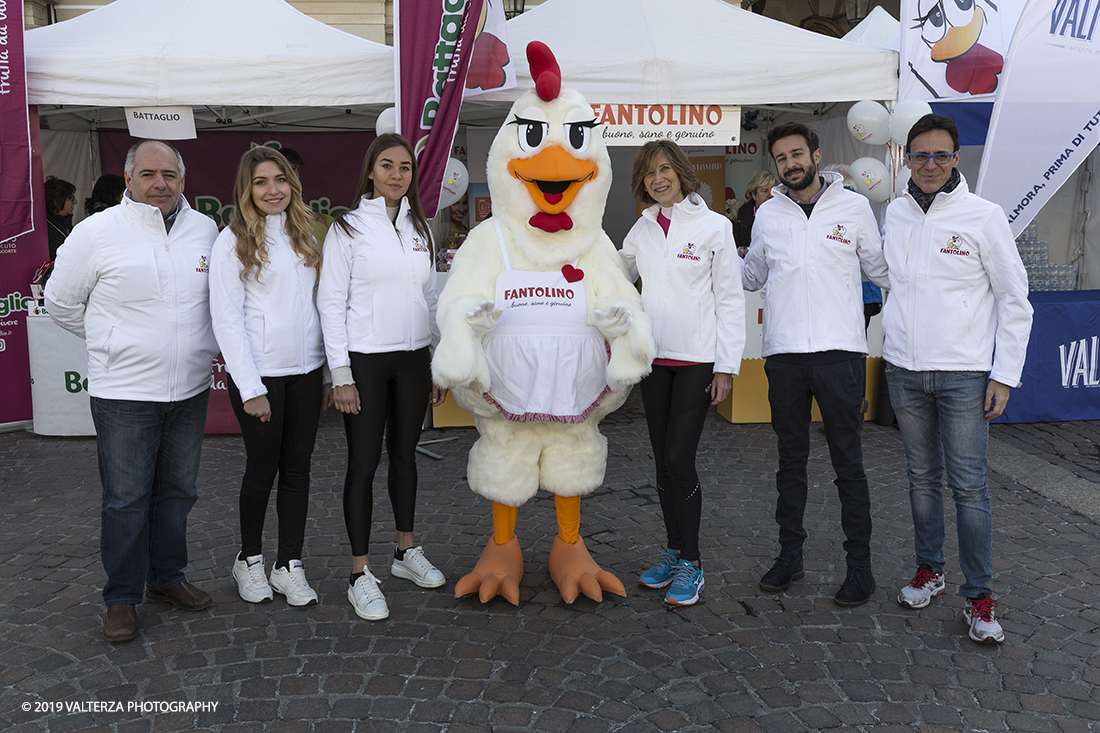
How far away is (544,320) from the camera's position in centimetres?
343

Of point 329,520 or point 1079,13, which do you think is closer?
point 329,520

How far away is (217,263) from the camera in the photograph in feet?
10.6

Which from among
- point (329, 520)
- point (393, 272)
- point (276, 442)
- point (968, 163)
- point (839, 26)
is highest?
point (839, 26)

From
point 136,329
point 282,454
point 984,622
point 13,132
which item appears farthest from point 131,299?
point 13,132

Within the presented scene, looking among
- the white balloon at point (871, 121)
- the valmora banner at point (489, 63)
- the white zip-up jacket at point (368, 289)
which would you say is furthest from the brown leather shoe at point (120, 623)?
the white balloon at point (871, 121)

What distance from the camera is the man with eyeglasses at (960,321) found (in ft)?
10.4

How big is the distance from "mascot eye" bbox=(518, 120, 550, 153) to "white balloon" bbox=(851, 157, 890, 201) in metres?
3.79

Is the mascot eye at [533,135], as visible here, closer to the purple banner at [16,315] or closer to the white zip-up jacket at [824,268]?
the white zip-up jacket at [824,268]

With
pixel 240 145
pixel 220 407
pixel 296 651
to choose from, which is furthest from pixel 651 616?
pixel 240 145

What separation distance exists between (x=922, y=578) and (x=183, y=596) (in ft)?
10.0

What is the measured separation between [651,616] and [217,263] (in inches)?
86.9

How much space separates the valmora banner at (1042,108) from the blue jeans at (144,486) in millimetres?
5158

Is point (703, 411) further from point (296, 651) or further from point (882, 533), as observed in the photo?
point (296, 651)

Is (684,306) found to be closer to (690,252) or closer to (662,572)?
(690,252)
